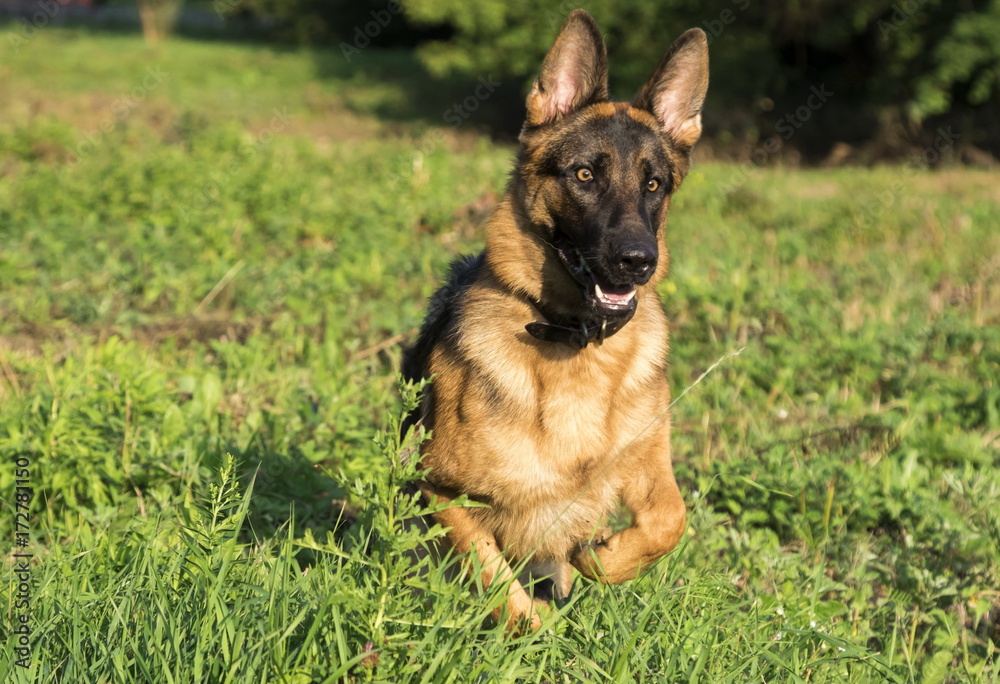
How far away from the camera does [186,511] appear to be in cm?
292

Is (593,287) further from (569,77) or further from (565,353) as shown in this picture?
(569,77)

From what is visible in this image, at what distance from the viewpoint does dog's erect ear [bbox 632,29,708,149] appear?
3.68 m

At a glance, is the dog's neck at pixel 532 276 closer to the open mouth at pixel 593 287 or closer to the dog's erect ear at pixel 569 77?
the open mouth at pixel 593 287

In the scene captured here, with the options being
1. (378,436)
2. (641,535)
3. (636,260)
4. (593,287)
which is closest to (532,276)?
(593,287)

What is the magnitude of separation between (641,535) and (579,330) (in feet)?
2.44

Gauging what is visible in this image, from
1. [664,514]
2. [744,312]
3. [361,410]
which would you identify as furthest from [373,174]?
[664,514]

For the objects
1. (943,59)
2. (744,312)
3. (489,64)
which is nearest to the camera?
(744,312)

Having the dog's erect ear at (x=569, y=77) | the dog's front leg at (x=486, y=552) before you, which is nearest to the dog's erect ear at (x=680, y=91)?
the dog's erect ear at (x=569, y=77)

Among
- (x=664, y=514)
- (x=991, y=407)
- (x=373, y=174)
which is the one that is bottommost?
(x=373, y=174)

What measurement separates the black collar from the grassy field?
658 millimetres

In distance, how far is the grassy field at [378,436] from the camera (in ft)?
7.99

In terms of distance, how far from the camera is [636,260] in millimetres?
3031

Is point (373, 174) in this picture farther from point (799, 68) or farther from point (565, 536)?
point (799, 68)

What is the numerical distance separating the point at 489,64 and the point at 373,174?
672 centimetres
